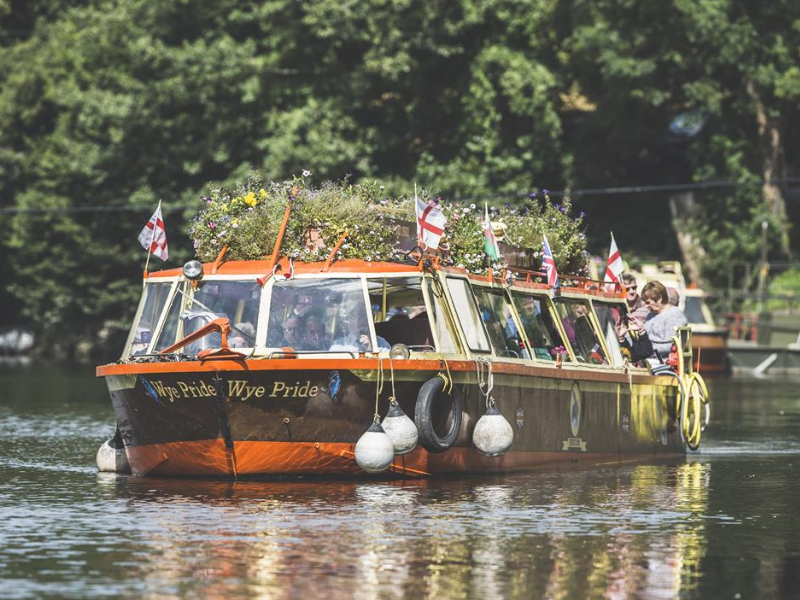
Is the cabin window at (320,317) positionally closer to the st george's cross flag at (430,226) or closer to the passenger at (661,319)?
the st george's cross flag at (430,226)

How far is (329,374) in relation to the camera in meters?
17.1

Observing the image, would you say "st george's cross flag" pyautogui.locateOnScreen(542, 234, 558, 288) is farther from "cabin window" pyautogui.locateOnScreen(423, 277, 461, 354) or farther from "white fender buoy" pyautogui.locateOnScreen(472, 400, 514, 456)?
"white fender buoy" pyautogui.locateOnScreen(472, 400, 514, 456)

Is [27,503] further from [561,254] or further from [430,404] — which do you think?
[561,254]

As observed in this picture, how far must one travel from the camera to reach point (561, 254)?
2180 centimetres

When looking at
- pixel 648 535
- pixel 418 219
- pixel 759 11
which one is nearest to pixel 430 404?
pixel 418 219

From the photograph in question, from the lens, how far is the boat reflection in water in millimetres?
11719

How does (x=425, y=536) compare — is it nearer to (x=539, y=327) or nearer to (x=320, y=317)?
(x=320, y=317)

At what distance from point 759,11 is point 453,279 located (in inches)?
1377

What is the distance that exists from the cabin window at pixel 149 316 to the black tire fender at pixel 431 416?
10.0 feet

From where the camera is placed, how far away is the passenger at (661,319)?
22.8m

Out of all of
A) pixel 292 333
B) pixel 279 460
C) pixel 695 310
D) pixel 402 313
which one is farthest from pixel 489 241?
pixel 695 310

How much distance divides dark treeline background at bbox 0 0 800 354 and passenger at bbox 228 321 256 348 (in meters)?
32.3

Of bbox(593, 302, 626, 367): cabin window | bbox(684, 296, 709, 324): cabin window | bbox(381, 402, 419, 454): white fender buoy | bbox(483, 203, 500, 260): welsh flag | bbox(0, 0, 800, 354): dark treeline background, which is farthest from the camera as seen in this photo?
bbox(0, 0, 800, 354): dark treeline background

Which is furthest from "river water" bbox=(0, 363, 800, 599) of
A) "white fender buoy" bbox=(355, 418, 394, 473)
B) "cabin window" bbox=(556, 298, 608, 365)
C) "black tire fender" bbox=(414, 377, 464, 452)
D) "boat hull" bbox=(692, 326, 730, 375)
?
"boat hull" bbox=(692, 326, 730, 375)
